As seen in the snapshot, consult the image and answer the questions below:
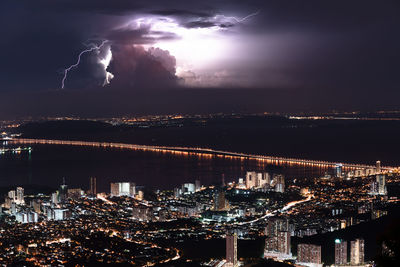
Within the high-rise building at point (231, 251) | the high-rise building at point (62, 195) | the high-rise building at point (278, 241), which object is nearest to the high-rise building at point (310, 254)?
the high-rise building at point (278, 241)

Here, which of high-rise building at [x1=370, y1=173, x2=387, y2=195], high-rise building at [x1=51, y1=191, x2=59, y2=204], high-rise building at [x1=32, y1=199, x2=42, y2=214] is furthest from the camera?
high-rise building at [x1=370, y1=173, x2=387, y2=195]

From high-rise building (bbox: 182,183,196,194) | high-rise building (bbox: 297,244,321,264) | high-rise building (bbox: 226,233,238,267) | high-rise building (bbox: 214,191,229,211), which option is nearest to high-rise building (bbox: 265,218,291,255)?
high-rise building (bbox: 297,244,321,264)

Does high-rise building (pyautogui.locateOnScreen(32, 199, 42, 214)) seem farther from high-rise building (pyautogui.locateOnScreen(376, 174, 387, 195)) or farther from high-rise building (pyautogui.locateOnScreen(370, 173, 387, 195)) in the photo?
high-rise building (pyautogui.locateOnScreen(376, 174, 387, 195))

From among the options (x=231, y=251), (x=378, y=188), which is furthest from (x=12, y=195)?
(x=378, y=188)

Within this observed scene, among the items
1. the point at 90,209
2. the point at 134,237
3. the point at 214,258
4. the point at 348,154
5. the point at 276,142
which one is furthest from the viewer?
the point at 276,142

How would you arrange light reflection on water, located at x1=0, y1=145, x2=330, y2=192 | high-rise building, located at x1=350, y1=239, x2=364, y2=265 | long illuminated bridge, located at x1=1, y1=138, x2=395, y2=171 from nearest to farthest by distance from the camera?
high-rise building, located at x1=350, y1=239, x2=364, y2=265
light reflection on water, located at x1=0, y1=145, x2=330, y2=192
long illuminated bridge, located at x1=1, y1=138, x2=395, y2=171

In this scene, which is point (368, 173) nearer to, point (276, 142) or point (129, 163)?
point (129, 163)

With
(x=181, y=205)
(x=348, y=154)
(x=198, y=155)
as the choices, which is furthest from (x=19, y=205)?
(x=348, y=154)

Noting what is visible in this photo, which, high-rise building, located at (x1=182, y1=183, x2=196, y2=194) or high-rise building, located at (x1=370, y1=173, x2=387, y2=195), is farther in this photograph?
high-rise building, located at (x1=370, y1=173, x2=387, y2=195)

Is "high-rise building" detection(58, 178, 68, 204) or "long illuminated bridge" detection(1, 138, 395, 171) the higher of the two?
"long illuminated bridge" detection(1, 138, 395, 171)
